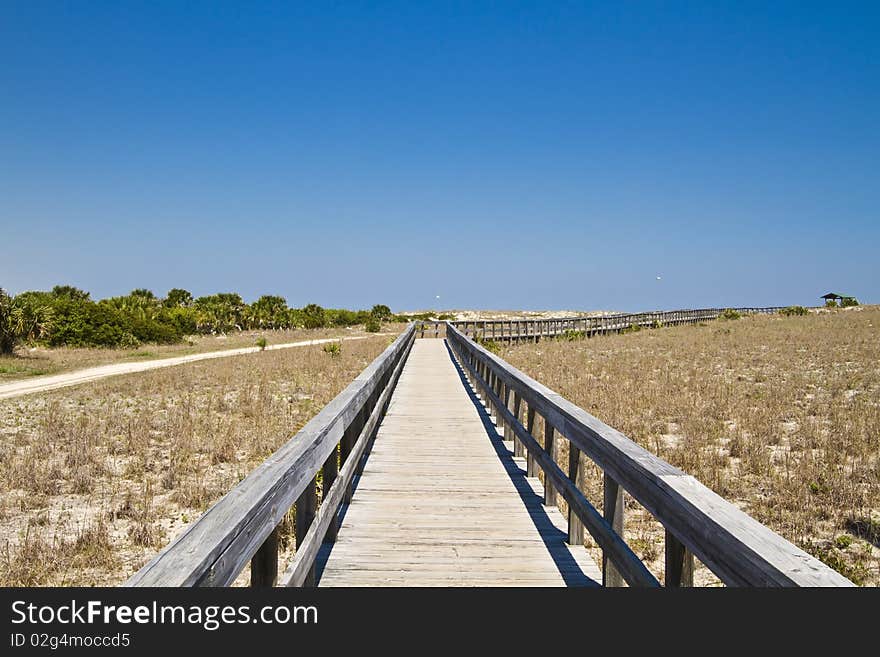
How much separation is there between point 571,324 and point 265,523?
131 ft

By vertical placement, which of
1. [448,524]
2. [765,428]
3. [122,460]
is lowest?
[122,460]

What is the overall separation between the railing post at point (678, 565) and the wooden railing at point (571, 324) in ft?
76.7

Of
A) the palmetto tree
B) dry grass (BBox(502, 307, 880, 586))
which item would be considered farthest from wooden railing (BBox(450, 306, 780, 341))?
the palmetto tree

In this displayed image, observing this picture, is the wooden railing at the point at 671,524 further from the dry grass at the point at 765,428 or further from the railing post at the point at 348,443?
the dry grass at the point at 765,428

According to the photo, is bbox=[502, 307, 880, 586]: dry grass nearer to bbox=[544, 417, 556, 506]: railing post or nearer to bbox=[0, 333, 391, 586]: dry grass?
bbox=[544, 417, 556, 506]: railing post

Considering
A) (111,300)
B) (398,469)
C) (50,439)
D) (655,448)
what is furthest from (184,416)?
(111,300)

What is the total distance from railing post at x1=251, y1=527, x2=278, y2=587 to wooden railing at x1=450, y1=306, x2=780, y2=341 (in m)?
23.4

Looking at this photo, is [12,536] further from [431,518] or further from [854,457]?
[854,457]

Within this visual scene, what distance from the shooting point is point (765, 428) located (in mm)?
10031

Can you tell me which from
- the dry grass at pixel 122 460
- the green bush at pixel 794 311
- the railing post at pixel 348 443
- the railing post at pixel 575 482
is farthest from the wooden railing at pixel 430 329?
the green bush at pixel 794 311

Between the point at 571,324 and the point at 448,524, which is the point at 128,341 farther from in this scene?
the point at 448,524

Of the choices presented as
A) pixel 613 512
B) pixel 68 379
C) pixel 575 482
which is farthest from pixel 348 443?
pixel 68 379

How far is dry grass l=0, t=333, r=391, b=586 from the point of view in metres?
5.57

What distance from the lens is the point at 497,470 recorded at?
670 centimetres
